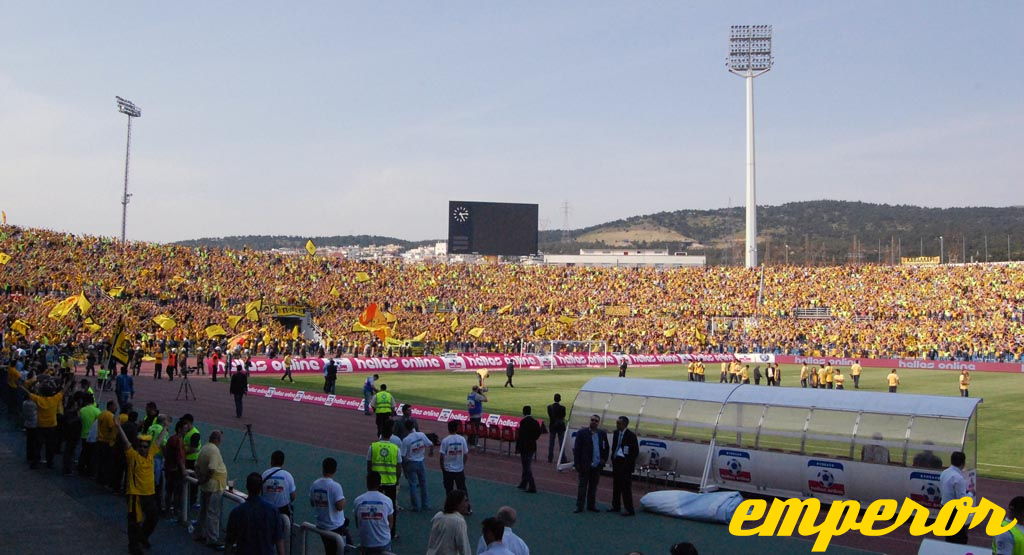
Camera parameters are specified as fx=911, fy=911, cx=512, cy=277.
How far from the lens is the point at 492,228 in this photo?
92750mm

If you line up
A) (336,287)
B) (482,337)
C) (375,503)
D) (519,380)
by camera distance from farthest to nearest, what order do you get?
(336,287) → (482,337) → (519,380) → (375,503)

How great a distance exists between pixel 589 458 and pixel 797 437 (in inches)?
178

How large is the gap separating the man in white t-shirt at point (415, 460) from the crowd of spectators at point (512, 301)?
38485 millimetres

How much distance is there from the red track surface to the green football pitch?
437 centimetres

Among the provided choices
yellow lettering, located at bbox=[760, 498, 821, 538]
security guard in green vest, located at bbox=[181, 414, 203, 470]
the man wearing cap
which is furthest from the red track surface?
the man wearing cap

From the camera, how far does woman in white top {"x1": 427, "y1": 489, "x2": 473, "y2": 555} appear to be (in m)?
9.34

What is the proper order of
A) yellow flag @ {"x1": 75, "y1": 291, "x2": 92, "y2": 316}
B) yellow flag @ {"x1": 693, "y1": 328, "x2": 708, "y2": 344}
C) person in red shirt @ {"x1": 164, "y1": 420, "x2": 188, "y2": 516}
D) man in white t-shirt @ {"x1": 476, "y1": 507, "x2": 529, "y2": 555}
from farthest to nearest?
1. yellow flag @ {"x1": 693, "y1": 328, "x2": 708, "y2": 344}
2. yellow flag @ {"x1": 75, "y1": 291, "x2": 92, "y2": 316}
3. person in red shirt @ {"x1": 164, "y1": 420, "x2": 188, "y2": 516}
4. man in white t-shirt @ {"x1": 476, "y1": 507, "x2": 529, "y2": 555}

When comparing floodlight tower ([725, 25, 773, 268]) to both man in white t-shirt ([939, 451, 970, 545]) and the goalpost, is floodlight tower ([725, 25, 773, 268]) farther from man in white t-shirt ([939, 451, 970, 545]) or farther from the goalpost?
man in white t-shirt ([939, 451, 970, 545])

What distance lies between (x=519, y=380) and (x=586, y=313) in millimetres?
31695

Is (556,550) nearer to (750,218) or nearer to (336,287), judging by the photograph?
(336,287)

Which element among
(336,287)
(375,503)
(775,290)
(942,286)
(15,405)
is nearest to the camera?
(375,503)

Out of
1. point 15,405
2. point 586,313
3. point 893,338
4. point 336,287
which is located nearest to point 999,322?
point 893,338

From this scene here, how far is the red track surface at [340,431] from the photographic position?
15688mm

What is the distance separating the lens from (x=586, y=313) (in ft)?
268
